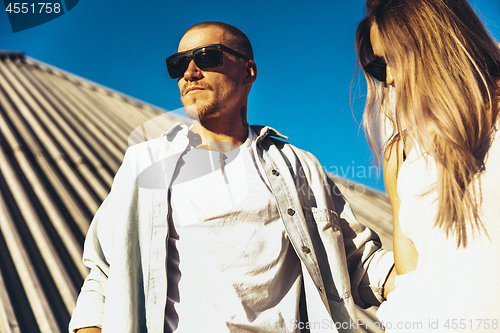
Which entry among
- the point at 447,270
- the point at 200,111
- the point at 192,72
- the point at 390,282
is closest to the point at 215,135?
the point at 200,111

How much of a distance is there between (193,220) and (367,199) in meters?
2.76

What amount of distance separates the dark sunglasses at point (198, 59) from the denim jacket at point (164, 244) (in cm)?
22

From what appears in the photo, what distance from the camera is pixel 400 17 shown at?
1.12 m

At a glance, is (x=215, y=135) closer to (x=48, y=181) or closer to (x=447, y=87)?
(x=447, y=87)

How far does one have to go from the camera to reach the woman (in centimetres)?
87

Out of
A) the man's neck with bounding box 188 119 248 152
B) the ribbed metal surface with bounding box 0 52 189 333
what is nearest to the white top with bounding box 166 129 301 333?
the man's neck with bounding box 188 119 248 152

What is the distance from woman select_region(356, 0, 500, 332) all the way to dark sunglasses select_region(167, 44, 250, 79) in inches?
21.6

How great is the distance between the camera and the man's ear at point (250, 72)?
1547mm

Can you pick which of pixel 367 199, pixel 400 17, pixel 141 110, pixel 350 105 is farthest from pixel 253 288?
pixel 141 110

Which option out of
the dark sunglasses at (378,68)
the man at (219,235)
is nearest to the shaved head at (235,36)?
the man at (219,235)

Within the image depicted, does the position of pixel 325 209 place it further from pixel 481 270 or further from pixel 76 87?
pixel 76 87

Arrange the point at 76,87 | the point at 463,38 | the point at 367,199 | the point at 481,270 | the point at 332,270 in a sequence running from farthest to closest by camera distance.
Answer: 1. the point at 76,87
2. the point at 367,199
3. the point at 332,270
4. the point at 463,38
5. the point at 481,270

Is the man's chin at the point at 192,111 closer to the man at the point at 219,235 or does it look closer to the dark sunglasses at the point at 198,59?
the man at the point at 219,235

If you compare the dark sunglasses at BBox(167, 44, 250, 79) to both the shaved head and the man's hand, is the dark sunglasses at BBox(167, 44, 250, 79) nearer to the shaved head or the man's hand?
the shaved head
